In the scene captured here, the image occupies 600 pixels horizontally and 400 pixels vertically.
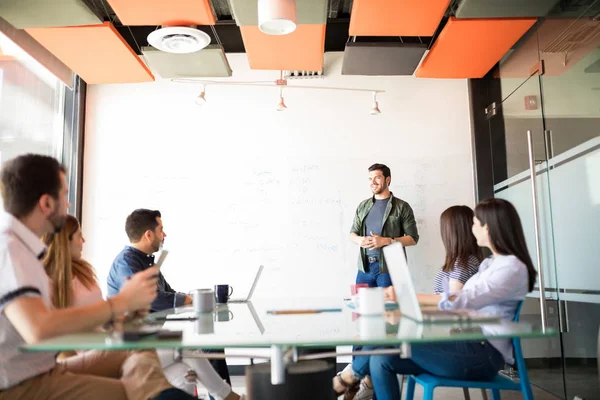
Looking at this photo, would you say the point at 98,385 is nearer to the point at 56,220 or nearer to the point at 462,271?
the point at 56,220

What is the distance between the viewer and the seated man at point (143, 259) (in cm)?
268

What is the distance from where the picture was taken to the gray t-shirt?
14.7 ft

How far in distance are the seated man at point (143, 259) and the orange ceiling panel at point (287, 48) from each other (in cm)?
170

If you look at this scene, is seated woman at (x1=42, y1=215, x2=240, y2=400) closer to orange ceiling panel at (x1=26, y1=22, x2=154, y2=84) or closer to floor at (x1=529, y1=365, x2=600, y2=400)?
orange ceiling panel at (x1=26, y1=22, x2=154, y2=84)

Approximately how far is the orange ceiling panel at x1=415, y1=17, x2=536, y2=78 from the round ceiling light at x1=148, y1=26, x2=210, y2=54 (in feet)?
5.98

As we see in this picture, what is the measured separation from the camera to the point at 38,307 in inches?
54.6

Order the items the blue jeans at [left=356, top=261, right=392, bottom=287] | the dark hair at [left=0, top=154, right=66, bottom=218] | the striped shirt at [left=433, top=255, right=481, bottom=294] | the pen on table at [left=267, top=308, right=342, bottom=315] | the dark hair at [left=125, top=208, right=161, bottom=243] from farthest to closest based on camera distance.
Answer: the blue jeans at [left=356, top=261, right=392, bottom=287] < the dark hair at [left=125, top=208, right=161, bottom=243] < the striped shirt at [left=433, top=255, right=481, bottom=294] < the pen on table at [left=267, top=308, right=342, bottom=315] < the dark hair at [left=0, top=154, right=66, bottom=218]

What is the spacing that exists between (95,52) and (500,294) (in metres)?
3.59

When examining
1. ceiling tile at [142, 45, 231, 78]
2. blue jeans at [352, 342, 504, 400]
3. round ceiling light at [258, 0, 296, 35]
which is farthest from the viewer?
ceiling tile at [142, 45, 231, 78]

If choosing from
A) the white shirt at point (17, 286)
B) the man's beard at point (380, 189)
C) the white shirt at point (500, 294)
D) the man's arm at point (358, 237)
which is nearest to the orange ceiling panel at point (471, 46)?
the man's beard at point (380, 189)

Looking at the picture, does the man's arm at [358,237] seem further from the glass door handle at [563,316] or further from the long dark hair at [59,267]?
the long dark hair at [59,267]

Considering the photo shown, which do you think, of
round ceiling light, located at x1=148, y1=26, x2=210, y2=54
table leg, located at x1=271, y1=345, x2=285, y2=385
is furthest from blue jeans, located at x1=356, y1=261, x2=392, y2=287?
table leg, located at x1=271, y1=345, x2=285, y2=385

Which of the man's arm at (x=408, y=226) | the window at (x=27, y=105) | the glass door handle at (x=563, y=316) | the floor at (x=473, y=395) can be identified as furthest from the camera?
the man's arm at (x=408, y=226)

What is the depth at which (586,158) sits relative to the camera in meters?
3.10
